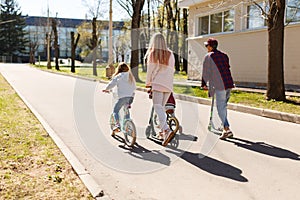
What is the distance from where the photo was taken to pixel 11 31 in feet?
255

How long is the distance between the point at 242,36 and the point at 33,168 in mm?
15404

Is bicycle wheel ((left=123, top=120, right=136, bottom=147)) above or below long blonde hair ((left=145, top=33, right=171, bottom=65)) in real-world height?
below

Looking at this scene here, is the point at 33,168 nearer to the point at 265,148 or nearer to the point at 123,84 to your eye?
the point at 123,84

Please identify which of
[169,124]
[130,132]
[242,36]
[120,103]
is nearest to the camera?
[130,132]

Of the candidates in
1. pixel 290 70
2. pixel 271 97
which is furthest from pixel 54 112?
pixel 290 70

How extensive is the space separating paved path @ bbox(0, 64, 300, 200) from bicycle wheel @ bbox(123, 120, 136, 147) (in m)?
0.14

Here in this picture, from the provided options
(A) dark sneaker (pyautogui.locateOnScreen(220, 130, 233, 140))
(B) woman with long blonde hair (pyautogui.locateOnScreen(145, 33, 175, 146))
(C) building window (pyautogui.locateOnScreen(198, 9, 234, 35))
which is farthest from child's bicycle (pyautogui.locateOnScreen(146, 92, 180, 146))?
(C) building window (pyautogui.locateOnScreen(198, 9, 234, 35))

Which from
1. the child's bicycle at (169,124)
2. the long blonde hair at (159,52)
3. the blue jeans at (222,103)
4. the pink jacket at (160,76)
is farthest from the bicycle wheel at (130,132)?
the blue jeans at (222,103)

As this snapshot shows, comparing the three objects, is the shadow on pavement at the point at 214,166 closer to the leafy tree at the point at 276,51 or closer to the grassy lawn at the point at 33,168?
the grassy lawn at the point at 33,168

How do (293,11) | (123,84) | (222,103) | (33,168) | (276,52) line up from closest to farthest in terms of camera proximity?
(33,168)
(123,84)
(222,103)
(276,52)
(293,11)

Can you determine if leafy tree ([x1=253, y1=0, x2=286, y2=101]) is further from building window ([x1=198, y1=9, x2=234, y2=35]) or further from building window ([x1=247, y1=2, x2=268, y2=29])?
building window ([x1=198, y1=9, x2=234, y2=35])

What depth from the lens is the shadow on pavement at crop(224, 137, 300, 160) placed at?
5.51 meters

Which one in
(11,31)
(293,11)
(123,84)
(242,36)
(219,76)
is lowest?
(123,84)

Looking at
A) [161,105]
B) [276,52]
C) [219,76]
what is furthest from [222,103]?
[276,52]
